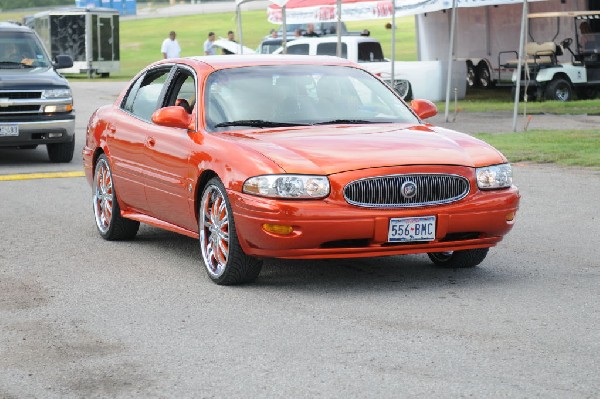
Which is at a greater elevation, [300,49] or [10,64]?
[10,64]

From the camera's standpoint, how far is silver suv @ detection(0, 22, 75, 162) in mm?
17219

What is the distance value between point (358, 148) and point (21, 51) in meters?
11.0

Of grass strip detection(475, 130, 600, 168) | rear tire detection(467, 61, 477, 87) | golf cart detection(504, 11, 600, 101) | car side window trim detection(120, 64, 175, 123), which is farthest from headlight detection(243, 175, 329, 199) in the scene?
rear tire detection(467, 61, 477, 87)

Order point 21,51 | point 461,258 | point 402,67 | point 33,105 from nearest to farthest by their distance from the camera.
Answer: point 461,258 → point 33,105 → point 21,51 → point 402,67

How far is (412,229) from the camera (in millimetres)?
7949

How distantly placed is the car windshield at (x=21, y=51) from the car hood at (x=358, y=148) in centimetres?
1000

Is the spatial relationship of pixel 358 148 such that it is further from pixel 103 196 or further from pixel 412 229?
pixel 103 196

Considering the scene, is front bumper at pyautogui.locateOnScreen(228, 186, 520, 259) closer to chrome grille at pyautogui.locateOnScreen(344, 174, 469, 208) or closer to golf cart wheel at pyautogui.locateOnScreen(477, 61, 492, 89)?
chrome grille at pyautogui.locateOnScreen(344, 174, 469, 208)

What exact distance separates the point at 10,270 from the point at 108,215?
1.57 metres

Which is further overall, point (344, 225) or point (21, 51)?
point (21, 51)

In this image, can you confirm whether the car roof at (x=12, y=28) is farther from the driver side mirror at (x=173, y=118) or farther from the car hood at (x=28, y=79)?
the driver side mirror at (x=173, y=118)

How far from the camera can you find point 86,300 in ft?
26.2

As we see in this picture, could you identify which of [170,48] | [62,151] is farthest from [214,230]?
[170,48]

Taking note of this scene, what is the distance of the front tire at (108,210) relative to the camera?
1042 centimetres
